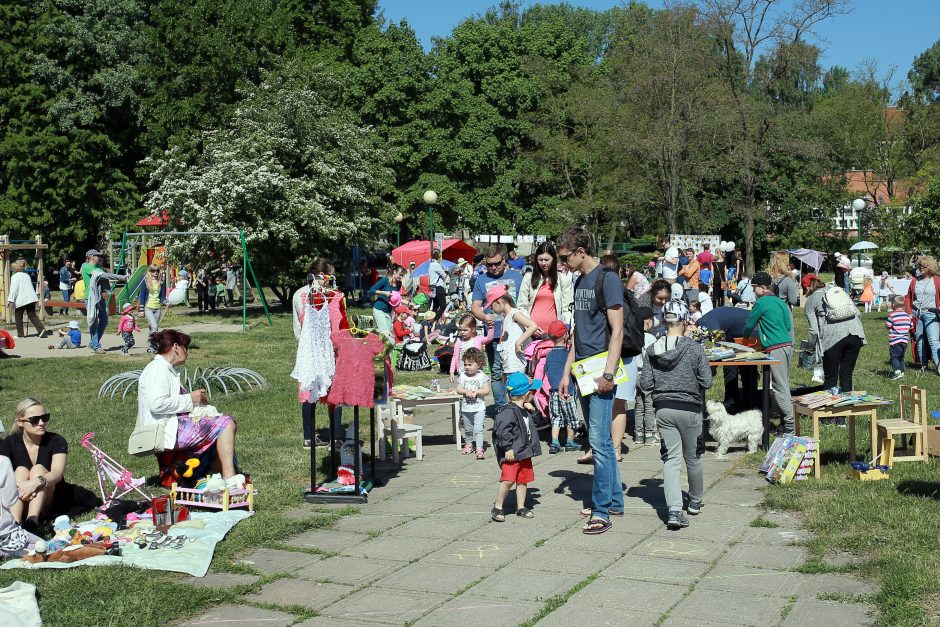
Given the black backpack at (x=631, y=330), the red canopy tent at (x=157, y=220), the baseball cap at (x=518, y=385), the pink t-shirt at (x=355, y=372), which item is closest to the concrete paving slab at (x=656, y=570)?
the black backpack at (x=631, y=330)

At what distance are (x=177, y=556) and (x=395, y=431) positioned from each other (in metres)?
3.51

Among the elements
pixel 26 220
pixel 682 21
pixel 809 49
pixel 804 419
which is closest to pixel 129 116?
pixel 26 220

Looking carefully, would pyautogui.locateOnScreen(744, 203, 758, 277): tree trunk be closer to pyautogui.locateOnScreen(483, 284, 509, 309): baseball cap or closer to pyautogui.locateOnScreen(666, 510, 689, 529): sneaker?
pyautogui.locateOnScreen(483, 284, 509, 309): baseball cap

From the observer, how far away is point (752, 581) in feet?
20.1

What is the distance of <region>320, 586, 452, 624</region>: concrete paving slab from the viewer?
5.57 meters

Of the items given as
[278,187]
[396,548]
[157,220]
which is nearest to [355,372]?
[396,548]

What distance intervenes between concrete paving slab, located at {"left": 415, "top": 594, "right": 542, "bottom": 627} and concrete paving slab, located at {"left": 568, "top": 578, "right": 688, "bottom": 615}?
31 centimetres

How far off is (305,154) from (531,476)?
23.1 m

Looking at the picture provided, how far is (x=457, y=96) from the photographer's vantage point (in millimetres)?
41750

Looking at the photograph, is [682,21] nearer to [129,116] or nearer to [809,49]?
[809,49]

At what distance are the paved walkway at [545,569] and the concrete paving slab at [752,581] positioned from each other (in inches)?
0.5

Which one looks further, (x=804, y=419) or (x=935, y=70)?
(x=935, y=70)

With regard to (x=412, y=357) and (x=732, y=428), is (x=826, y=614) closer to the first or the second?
(x=732, y=428)

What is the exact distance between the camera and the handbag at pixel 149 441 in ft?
26.0
